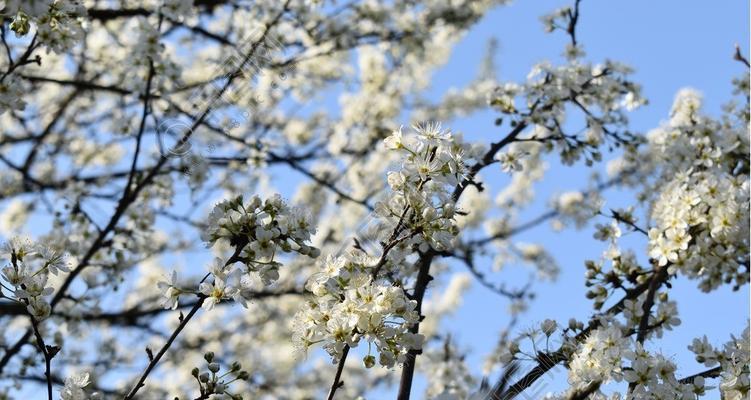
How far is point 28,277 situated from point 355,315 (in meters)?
1.06

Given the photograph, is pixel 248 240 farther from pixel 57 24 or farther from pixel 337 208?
pixel 337 208

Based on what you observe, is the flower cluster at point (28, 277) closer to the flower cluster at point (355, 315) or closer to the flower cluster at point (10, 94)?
the flower cluster at point (355, 315)

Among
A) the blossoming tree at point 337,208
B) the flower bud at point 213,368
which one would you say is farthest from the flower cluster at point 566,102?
the flower bud at point 213,368

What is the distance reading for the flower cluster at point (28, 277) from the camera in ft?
7.92

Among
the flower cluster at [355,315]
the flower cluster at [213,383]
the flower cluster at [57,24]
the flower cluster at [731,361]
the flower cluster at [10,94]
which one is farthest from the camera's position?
the flower cluster at [10,94]

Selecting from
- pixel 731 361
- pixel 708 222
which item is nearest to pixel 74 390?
pixel 731 361

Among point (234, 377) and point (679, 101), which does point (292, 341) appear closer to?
point (234, 377)

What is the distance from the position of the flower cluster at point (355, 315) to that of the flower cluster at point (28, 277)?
0.82m

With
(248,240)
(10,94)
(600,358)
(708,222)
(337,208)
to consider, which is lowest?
(600,358)

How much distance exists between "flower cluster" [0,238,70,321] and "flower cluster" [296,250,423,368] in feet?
2.70

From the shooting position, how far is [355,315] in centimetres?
217

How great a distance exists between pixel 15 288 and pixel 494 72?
32.0ft

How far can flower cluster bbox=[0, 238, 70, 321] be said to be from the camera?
241 centimetres

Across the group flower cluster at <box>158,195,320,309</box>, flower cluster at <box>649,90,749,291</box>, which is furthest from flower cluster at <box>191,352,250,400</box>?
flower cluster at <box>649,90,749,291</box>
